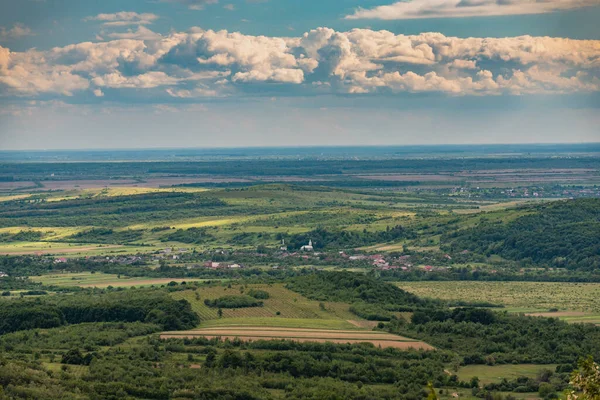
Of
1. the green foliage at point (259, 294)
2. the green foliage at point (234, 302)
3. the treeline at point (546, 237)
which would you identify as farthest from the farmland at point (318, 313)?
the treeline at point (546, 237)

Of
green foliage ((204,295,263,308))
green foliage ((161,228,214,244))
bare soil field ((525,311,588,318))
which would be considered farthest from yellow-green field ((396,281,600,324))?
green foliage ((161,228,214,244))

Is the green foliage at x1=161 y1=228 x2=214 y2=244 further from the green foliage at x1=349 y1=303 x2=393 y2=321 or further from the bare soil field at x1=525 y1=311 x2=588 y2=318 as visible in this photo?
the bare soil field at x1=525 y1=311 x2=588 y2=318

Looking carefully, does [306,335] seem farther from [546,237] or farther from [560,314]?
[546,237]

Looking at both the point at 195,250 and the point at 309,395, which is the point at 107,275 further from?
the point at 309,395

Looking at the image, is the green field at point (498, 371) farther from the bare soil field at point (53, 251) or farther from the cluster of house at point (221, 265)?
the bare soil field at point (53, 251)

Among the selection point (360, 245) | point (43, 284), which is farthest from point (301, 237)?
point (43, 284)

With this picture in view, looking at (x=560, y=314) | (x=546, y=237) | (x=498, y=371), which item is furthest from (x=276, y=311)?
(x=546, y=237)
